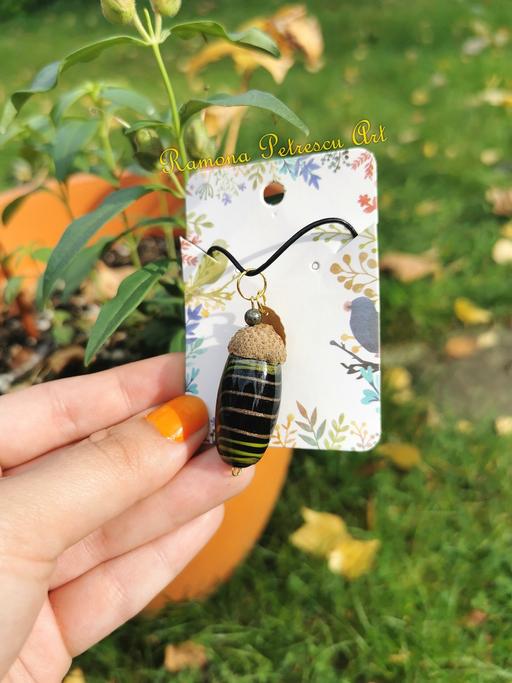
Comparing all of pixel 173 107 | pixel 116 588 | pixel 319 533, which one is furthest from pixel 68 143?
pixel 319 533

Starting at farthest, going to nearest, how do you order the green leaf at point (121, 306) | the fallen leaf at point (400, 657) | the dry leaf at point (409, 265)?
1. the dry leaf at point (409, 265)
2. the fallen leaf at point (400, 657)
3. the green leaf at point (121, 306)

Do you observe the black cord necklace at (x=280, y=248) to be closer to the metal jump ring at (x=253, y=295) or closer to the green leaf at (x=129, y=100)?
the metal jump ring at (x=253, y=295)

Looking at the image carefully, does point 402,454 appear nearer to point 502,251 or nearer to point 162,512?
point 162,512

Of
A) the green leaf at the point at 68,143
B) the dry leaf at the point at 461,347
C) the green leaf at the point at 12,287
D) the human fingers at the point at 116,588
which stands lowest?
the human fingers at the point at 116,588

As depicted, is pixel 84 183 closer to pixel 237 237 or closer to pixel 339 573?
pixel 237 237

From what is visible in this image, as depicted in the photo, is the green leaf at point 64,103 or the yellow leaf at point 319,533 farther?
the yellow leaf at point 319,533

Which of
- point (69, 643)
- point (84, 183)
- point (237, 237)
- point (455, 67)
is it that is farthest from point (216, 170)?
point (455, 67)

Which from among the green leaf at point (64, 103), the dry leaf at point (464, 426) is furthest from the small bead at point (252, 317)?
the dry leaf at point (464, 426)
